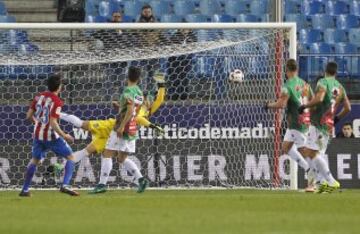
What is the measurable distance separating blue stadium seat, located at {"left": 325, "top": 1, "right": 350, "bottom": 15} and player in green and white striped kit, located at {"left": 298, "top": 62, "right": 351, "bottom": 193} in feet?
29.3

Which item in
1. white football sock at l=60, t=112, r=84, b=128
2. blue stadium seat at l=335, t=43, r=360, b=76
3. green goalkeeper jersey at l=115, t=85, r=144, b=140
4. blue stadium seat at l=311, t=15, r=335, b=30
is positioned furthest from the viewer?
blue stadium seat at l=311, t=15, r=335, b=30

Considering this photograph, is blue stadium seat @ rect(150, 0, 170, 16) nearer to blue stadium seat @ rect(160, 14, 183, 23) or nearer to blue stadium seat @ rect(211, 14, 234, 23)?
blue stadium seat @ rect(160, 14, 183, 23)

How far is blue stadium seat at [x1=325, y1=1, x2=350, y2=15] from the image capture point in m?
Answer: 27.8

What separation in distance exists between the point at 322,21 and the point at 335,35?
711mm

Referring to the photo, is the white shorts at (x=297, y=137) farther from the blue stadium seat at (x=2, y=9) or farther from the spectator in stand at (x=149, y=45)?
the blue stadium seat at (x=2, y=9)

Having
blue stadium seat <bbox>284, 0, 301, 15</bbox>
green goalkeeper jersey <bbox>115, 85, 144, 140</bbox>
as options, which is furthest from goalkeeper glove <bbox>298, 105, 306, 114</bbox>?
blue stadium seat <bbox>284, 0, 301, 15</bbox>

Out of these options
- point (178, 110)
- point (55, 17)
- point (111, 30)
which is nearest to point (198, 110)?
point (178, 110)

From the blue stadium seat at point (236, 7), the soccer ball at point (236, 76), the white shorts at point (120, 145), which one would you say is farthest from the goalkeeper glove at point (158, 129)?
the blue stadium seat at point (236, 7)

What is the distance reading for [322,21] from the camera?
89.6 feet

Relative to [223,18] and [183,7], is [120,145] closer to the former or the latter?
[223,18]

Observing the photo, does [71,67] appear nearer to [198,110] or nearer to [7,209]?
[198,110]

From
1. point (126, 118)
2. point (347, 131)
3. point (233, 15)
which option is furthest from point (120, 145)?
point (233, 15)

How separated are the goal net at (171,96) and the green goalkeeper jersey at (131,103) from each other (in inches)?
102

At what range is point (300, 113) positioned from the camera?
61.0 ft
